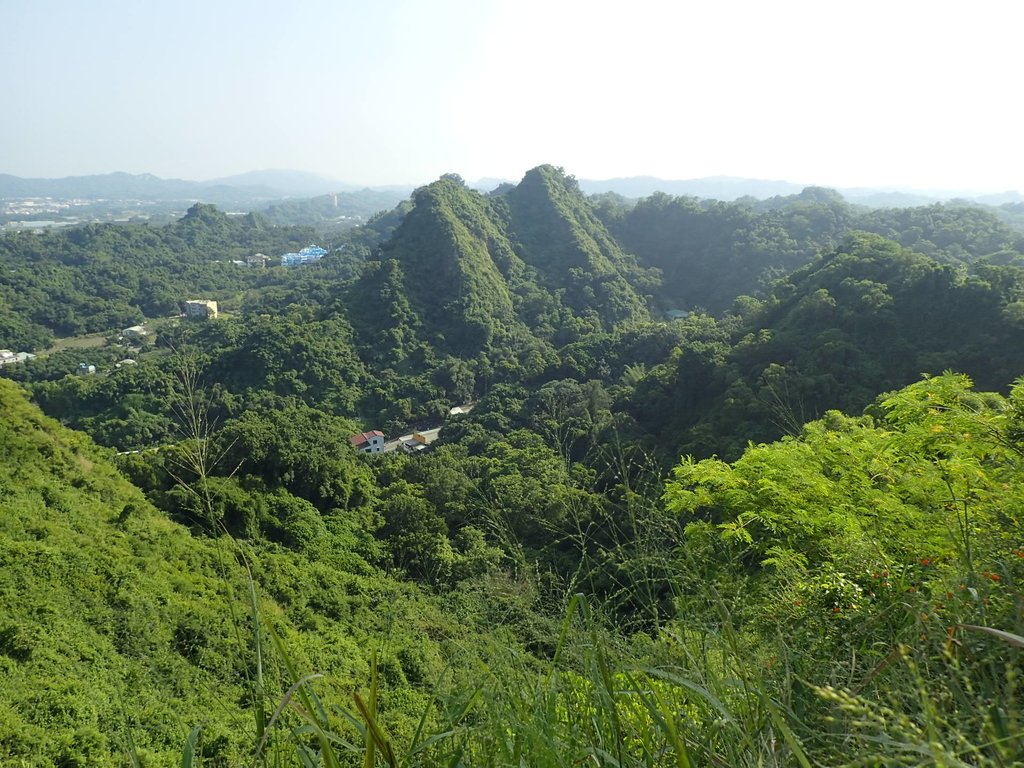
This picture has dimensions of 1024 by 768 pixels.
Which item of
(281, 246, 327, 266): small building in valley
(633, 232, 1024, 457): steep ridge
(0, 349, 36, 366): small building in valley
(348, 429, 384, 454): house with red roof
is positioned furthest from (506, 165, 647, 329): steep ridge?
(0, 349, 36, 366): small building in valley

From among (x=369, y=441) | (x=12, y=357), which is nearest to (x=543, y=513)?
(x=369, y=441)

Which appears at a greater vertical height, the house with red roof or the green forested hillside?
the green forested hillside

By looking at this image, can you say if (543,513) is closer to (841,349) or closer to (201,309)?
(841,349)

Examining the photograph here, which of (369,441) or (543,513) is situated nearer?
(543,513)

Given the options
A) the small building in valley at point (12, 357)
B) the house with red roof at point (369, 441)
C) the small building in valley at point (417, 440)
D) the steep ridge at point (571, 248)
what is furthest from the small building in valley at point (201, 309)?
the house with red roof at point (369, 441)

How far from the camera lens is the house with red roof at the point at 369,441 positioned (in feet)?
72.9

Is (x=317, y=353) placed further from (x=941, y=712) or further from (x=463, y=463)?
(x=941, y=712)

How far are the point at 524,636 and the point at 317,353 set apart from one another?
26788mm

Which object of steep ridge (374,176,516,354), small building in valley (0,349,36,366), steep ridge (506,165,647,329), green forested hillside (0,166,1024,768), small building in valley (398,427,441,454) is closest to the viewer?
green forested hillside (0,166,1024,768)

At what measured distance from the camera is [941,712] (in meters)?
1.03

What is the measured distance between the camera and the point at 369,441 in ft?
73.9

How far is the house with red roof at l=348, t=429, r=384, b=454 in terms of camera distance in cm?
2222

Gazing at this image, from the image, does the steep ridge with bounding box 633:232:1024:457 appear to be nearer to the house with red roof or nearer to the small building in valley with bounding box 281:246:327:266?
the house with red roof

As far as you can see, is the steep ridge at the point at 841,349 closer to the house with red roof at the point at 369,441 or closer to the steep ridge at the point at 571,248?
the house with red roof at the point at 369,441
